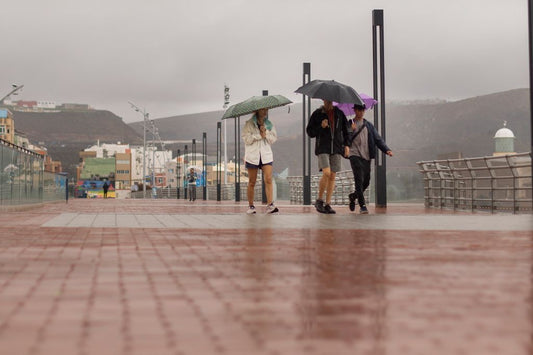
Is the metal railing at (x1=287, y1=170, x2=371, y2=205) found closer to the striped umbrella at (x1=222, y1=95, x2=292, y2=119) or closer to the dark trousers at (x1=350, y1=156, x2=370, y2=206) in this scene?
the striped umbrella at (x1=222, y1=95, x2=292, y2=119)

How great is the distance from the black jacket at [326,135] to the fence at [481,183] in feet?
12.7

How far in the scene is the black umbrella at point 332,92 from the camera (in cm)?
1391

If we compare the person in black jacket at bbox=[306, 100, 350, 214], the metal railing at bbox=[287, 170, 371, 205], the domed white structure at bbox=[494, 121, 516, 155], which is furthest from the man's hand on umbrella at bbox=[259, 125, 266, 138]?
the domed white structure at bbox=[494, 121, 516, 155]

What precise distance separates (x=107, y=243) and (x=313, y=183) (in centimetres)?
2407

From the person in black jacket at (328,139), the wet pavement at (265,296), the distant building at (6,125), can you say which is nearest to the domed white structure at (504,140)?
the distant building at (6,125)

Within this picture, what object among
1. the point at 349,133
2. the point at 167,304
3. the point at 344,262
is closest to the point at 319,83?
the point at 349,133

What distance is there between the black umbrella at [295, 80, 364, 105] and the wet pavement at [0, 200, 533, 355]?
266 inches

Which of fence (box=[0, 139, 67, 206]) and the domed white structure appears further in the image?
the domed white structure

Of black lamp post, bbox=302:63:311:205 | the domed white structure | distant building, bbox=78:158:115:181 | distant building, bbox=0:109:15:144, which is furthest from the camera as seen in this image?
distant building, bbox=78:158:115:181

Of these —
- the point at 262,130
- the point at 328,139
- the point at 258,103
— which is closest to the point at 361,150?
the point at 328,139

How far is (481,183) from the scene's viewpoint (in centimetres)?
1805

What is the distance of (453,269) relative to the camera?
4949 mm

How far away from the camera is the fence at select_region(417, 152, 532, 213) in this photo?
54.4 feet

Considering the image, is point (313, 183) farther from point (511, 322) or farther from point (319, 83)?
point (511, 322)
